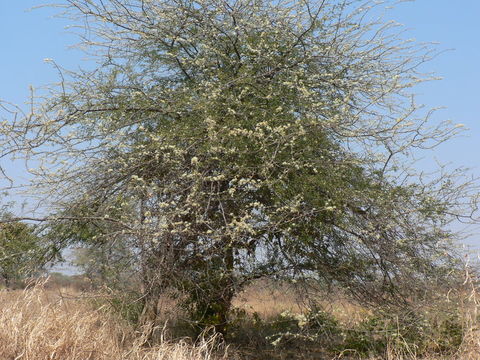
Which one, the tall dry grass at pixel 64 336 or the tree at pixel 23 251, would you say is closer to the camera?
the tall dry grass at pixel 64 336

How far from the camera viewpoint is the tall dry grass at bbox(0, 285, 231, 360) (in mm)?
5707

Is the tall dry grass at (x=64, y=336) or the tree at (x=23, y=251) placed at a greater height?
the tree at (x=23, y=251)

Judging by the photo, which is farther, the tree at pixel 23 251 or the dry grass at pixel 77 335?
the tree at pixel 23 251

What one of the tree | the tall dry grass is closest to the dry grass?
the tall dry grass

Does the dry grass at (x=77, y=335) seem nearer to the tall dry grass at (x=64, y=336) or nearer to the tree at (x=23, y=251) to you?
the tall dry grass at (x=64, y=336)

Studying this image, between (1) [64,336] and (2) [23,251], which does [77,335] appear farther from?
(2) [23,251]

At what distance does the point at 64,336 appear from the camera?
19.1 ft

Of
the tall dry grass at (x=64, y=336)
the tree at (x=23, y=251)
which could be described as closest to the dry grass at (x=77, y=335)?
the tall dry grass at (x=64, y=336)

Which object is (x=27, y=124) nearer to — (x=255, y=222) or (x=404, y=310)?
(x=255, y=222)

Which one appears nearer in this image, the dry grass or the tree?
the dry grass

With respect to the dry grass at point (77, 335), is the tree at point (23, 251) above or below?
above

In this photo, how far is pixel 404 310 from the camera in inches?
294

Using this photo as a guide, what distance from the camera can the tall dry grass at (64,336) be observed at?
5.71m

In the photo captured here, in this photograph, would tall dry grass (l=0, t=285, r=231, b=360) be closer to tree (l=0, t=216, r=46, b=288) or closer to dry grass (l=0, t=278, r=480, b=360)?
dry grass (l=0, t=278, r=480, b=360)
